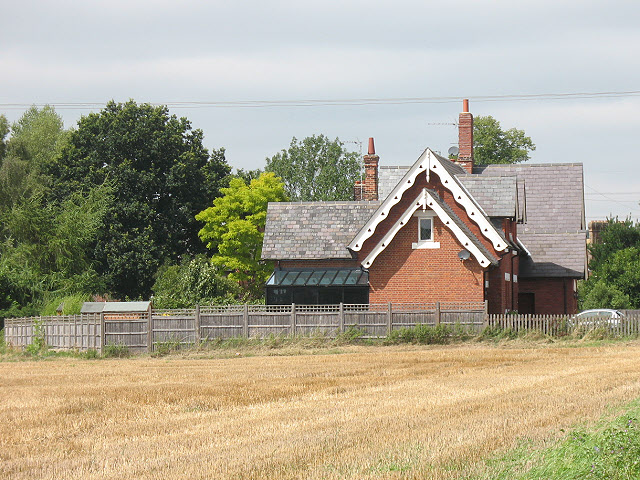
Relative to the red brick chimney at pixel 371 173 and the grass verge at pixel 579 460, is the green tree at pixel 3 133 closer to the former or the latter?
the red brick chimney at pixel 371 173

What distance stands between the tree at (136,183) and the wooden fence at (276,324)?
24.2 m

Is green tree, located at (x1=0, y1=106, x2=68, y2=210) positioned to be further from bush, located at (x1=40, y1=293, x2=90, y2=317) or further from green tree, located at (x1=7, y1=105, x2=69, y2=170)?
bush, located at (x1=40, y1=293, x2=90, y2=317)

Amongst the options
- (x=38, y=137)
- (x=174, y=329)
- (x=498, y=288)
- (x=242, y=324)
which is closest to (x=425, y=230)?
(x=498, y=288)

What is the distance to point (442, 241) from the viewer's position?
136 feet

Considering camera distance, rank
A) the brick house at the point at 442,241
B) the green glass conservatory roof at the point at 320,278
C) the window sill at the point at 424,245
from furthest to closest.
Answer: the green glass conservatory roof at the point at 320,278 → the window sill at the point at 424,245 → the brick house at the point at 442,241

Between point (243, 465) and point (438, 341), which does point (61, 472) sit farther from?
point (438, 341)

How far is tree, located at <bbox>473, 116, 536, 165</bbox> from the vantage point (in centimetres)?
9344

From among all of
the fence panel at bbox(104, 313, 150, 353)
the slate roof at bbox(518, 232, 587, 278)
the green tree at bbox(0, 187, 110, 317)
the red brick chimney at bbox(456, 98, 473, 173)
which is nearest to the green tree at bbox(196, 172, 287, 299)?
the green tree at bbox(0, 187, 110, 317)

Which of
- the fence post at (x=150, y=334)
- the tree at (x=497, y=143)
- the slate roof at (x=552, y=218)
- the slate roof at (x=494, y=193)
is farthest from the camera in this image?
the tree at (x=497, y=143)

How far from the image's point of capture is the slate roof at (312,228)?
45.9 m

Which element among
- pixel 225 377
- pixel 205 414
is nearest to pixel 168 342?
pixel 225 377

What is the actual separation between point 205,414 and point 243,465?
19.1 ft

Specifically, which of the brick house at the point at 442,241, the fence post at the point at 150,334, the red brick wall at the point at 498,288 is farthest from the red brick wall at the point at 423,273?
the fence post at the point at 150,334

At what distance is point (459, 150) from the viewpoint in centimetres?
5309
